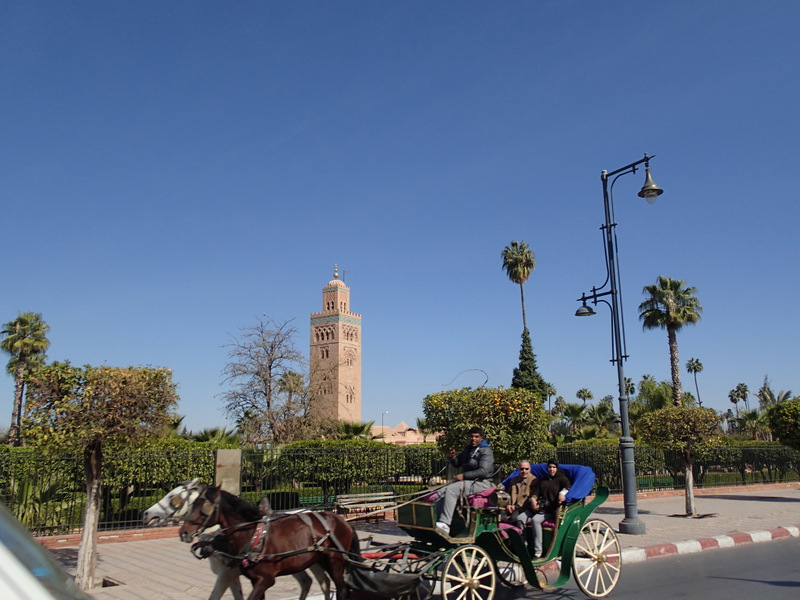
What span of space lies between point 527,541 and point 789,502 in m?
19.1

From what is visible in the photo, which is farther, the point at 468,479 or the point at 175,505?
the point at 468,479

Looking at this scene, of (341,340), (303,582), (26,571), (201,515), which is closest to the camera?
(26,571)

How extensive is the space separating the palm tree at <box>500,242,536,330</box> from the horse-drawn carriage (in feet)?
139

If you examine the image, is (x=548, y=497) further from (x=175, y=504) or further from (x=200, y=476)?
(x=200, y=476)

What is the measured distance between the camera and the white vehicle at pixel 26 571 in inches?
35.4

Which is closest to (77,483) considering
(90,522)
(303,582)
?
(90,522)

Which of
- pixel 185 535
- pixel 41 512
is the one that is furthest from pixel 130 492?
pixel 185 535

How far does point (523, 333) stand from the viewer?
1861 inches

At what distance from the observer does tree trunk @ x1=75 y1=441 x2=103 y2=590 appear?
348 inches

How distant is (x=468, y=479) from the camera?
7.79 m

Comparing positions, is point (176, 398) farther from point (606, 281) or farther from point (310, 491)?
point (606, 281)

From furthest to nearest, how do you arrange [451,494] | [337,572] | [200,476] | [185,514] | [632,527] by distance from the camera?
[200,476]
[632,527]
[451,494]
[337,572]
[185,514]

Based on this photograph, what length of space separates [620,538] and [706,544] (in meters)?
1.61

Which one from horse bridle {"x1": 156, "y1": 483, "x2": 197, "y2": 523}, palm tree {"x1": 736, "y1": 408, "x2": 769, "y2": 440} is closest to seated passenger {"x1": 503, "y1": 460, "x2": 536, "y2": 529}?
horse bridle {"x1": 156, "y1": 483, "x2": 197, "y2": 523}
